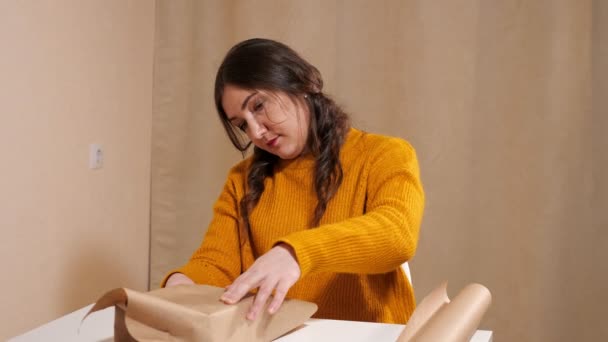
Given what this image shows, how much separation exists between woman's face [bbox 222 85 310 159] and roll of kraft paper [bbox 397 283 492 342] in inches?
22.6

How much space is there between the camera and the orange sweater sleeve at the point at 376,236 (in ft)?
3.52

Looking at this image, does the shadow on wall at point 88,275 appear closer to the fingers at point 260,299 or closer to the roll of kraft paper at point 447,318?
the fingers at point 260,299

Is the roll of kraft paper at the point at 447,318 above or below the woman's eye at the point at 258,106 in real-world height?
below

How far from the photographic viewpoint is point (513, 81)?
7.59 ft

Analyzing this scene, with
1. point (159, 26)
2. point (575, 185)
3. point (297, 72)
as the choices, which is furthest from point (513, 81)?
point (159, 26)

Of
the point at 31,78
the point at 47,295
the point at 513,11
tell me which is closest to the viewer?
the point at 31,78

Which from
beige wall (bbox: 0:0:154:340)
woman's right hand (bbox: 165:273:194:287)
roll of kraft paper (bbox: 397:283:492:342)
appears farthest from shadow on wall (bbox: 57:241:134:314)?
roll of kraft paper (bbox: 397:283:492:342)

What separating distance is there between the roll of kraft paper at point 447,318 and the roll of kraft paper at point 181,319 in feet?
0.63

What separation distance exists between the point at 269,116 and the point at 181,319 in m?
0.63

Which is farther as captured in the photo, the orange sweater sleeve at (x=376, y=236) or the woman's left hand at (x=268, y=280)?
the orange sweater sleeve at (x=376, y=236)

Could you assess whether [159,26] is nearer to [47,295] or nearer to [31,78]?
[31,78]

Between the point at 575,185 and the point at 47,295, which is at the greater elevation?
the point at 575,185

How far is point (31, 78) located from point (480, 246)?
4.71 ft

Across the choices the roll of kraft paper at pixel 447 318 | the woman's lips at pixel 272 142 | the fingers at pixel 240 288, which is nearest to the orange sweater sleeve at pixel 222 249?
the woman's lips at pixel 272 142
